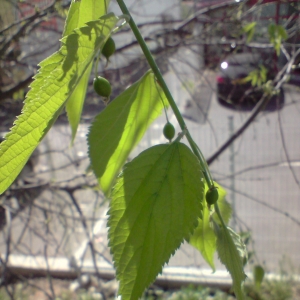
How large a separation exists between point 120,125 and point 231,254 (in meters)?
0.23

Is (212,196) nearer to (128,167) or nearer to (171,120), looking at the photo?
(128,167)

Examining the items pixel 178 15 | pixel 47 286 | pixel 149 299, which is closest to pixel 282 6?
pixel 178 15

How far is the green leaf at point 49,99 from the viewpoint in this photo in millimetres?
321

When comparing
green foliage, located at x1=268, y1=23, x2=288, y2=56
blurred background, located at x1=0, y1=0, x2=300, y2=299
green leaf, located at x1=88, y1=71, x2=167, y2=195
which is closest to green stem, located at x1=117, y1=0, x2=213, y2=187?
green leaf, located at x1=88, y1=71, x2=167, y2=195

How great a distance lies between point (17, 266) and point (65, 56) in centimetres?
364

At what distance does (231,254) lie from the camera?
1.44ft

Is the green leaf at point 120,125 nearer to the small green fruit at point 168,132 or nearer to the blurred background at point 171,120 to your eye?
the small green fruit at point 168,132

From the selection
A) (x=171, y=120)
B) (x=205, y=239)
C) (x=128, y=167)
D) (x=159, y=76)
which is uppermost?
(x=159, y=76)

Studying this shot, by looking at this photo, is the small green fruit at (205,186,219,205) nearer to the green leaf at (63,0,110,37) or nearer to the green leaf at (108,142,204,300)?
the green leaf at (108,142,204,300)

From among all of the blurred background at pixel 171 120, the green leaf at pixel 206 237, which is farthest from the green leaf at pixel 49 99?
the blurred background at pixel 171 120

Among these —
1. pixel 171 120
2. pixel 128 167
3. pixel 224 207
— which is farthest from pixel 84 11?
pixel 171 120

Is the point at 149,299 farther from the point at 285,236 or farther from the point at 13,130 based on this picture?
the point at 13,130

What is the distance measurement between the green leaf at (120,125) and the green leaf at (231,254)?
0.59ft

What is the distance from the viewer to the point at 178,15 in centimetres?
275
